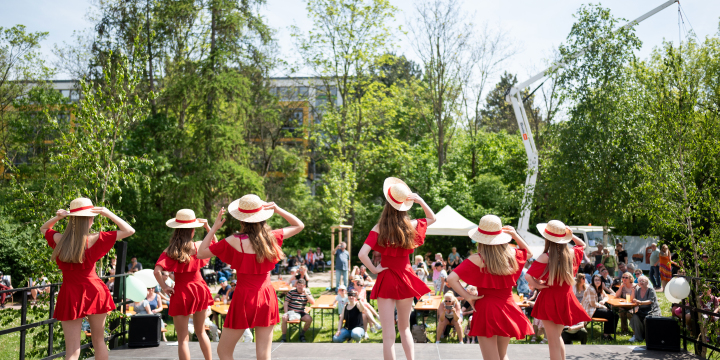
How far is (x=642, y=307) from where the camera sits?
9094 mm

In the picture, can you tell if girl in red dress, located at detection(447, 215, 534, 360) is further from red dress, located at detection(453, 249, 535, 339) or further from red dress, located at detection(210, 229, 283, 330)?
red dress, located at detection(210, 229, 283, 330)

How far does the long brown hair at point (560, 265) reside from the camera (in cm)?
437

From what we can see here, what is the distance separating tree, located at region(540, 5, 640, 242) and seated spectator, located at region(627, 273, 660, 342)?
4070 mm

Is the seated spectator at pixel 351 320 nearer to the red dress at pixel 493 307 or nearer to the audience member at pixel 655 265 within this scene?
the red dress at pixel 493 307

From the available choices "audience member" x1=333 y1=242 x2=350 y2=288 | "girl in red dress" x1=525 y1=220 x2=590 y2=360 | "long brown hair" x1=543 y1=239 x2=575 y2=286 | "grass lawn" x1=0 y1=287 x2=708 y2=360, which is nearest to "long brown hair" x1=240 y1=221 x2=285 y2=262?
"girl in red dress" x1=525 y1=220 x2=590 y2=360

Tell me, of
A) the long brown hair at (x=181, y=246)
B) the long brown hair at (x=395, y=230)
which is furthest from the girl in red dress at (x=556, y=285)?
the long brown hair at (x=181, y=246)

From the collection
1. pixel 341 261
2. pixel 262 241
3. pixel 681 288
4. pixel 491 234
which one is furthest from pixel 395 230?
pixel 341 261

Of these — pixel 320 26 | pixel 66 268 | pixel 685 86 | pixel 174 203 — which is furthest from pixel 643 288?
pixel 320 26

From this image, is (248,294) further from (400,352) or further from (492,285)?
(400,352)

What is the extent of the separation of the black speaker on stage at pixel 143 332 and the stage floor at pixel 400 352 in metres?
0.14

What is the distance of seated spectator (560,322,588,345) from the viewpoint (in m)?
8.38

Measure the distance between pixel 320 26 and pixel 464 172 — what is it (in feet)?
37.4

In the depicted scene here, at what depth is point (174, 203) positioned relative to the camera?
1895 cm

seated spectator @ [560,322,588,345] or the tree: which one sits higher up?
the tree
